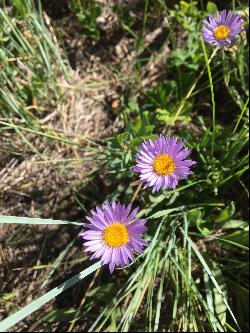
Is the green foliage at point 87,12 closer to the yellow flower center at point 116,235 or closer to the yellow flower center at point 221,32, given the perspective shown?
the yellow flower center at point 221,32

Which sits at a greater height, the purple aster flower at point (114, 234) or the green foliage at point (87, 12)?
the green foliage at point (87, 12)

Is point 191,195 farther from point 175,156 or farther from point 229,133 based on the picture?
point 175,156

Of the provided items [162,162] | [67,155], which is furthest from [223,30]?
[67,155]

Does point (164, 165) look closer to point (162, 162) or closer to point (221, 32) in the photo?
point (162, 162)

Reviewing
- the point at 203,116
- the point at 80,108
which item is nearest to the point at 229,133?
the point at 203,116

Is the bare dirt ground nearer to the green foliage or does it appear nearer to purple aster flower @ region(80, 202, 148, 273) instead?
the green foliage

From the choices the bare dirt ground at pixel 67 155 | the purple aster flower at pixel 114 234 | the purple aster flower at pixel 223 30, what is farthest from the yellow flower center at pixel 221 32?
the purple aster flower at pixel 114 234

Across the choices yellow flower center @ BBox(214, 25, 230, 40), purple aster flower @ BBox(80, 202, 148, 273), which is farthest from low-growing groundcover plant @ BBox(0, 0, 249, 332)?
purple aster flower @ BBox(80, 202, 148, 273)
